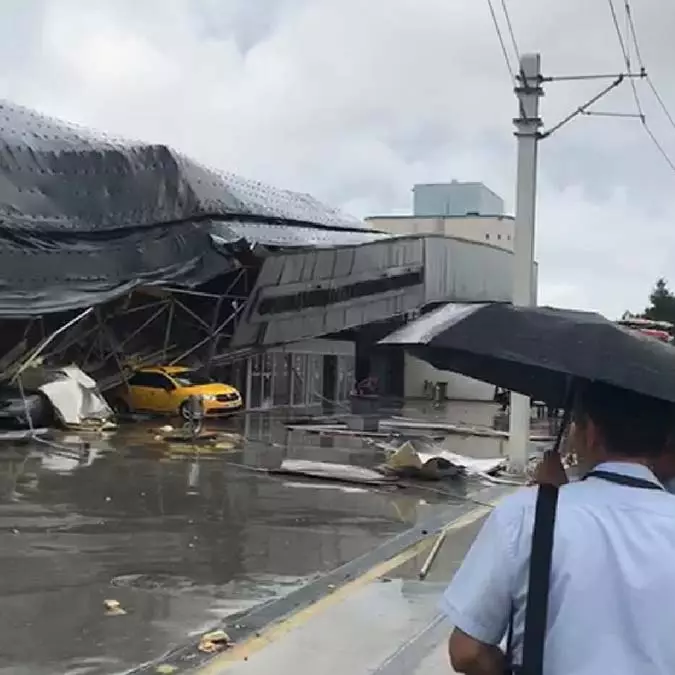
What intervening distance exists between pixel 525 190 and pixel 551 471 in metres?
15.1

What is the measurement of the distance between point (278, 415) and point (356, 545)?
22818 millimetres

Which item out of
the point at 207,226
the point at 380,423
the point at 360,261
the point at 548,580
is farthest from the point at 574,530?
the point at 360,261

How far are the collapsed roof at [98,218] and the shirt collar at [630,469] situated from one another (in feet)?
77.9

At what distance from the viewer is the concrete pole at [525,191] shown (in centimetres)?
1667

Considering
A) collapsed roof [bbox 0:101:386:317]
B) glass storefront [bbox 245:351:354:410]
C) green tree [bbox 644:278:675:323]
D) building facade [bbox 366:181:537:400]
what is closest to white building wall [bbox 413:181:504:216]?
building facade [bbox 366:181:537:400]

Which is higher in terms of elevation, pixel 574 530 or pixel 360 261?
pixel 360 261

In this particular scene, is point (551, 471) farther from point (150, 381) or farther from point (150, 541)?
point (150, 381)

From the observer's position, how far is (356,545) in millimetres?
11438

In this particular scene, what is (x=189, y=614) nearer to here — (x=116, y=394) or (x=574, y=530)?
(x=574, y=530)

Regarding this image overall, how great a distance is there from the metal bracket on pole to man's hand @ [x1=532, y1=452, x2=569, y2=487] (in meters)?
14.2

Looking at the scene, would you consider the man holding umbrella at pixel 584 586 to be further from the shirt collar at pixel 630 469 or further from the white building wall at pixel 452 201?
the white building wall at pixel 452 201

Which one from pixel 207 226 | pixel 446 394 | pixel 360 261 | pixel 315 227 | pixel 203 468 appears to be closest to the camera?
pixel 203 468

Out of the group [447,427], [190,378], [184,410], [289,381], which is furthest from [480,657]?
[289,381]

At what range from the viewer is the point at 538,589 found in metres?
2.18
